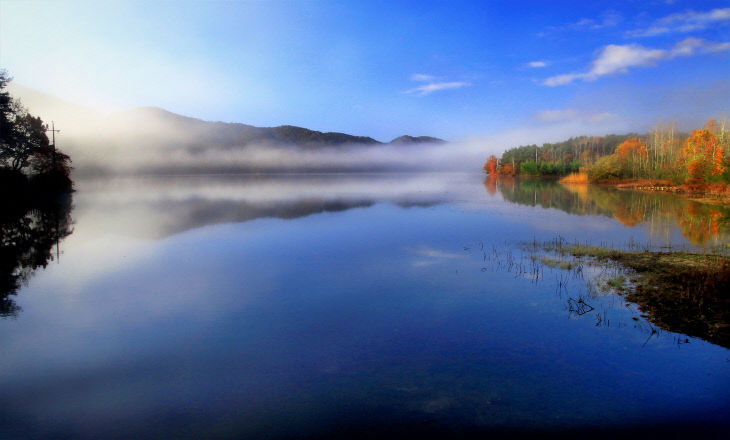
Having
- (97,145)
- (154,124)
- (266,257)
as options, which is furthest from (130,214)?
(154,124)

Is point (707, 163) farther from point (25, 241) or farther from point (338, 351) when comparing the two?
point (25, 241)

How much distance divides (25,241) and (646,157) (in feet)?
200

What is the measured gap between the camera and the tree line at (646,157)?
3556 cm

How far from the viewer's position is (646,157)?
54156mm

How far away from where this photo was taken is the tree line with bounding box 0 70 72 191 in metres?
29.6

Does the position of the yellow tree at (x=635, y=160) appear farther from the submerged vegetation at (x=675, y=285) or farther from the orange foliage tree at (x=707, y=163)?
the submerged vegetation at (x=675, y=285)

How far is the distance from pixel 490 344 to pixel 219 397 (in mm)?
3488

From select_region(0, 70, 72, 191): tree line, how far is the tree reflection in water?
6399 millimetres

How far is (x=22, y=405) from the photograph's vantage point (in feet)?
14.9

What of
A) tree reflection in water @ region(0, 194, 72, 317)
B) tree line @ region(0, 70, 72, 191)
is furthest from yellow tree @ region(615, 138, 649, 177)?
tree line @ region(0, 70, 72, 191)

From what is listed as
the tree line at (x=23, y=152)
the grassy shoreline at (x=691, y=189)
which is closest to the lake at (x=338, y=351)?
the grassy shoreline at (x=691, y=189)

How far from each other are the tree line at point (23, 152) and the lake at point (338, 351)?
23210 millimetres

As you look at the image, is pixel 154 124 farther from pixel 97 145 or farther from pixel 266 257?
pixel 266 257

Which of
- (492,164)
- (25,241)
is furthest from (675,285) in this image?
(492,164)
